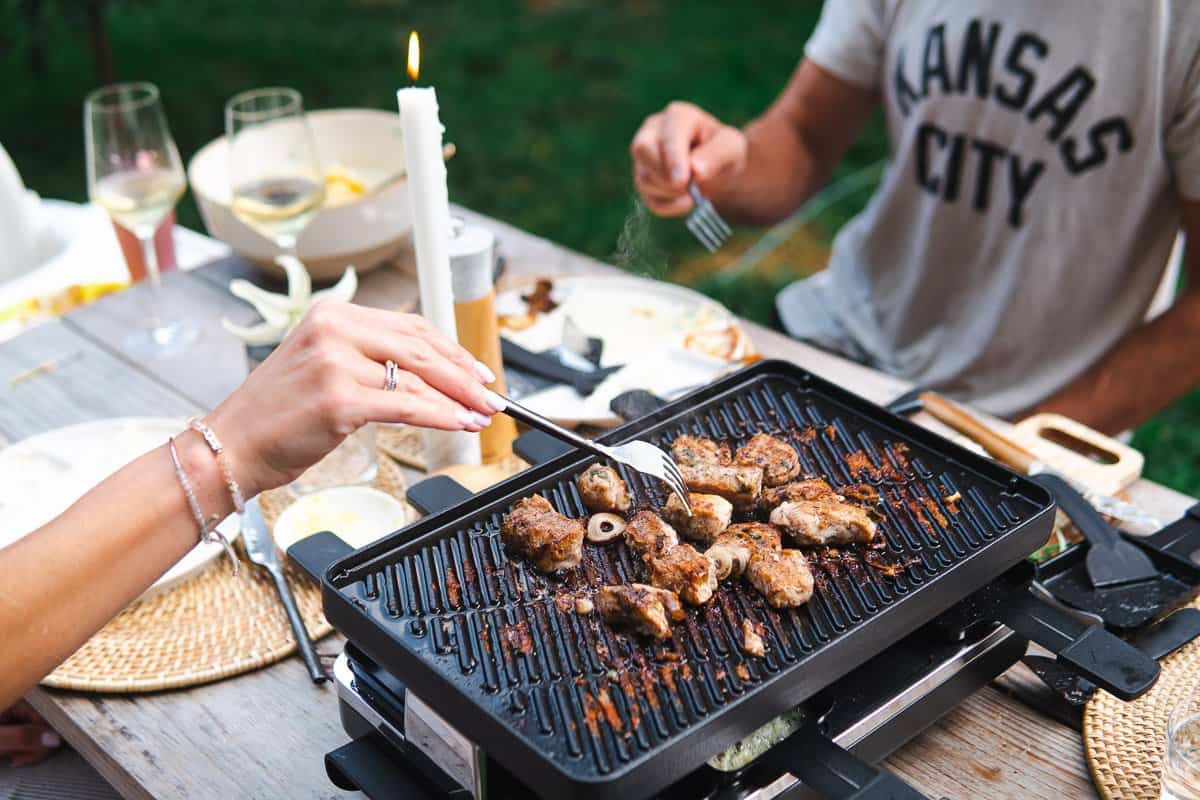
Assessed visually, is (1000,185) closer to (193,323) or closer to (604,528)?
(604,528)

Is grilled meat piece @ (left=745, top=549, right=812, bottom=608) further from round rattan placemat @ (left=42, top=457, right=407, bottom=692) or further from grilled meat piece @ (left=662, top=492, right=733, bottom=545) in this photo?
round rattan placemat @ (left=42, top=457, right=407, bottom=692)

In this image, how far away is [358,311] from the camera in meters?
1.23

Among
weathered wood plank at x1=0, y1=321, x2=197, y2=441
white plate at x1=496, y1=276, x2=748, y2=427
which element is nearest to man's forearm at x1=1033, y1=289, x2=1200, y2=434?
white plate at x1=496, y1=276, x2=748, y2=427

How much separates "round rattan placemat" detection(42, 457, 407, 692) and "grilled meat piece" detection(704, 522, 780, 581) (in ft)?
1.90

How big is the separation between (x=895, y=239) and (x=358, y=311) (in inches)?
74.5

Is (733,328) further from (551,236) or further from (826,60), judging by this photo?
(551,236)

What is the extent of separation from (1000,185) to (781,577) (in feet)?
5.30

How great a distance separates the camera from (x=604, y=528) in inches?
50.0

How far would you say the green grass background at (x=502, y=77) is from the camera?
17.2 ft

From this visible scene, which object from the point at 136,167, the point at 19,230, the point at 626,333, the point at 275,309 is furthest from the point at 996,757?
Result: the point at 19,230

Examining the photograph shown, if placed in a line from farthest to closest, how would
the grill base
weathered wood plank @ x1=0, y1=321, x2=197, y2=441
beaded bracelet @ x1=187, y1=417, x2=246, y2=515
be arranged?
weathered wood plank @ x1=0, y1=321, x2=197, y2=441, beaded bracelet @ x1=187, y1=417, x2=246, y2=515, the grill base

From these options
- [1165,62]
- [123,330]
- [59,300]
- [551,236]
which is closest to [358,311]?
[123,330]

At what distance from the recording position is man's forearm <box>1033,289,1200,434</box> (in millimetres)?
2244

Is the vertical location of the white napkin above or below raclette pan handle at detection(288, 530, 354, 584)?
below
